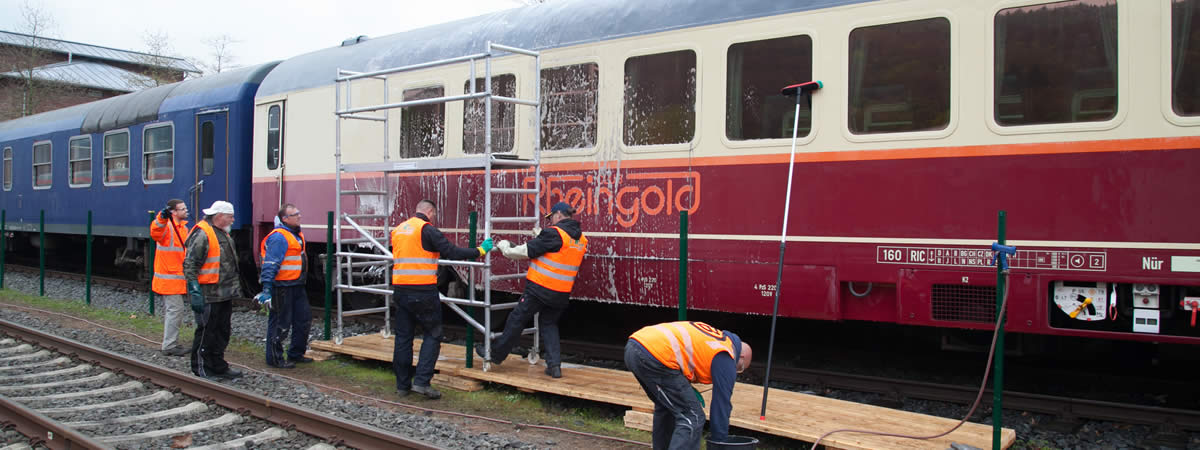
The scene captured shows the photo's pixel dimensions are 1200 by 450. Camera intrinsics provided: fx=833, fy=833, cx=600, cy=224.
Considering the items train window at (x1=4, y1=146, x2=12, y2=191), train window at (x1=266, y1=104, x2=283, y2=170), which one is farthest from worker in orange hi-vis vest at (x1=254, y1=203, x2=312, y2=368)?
train window at (x1=4, y1=146, x2=12, y2=191)

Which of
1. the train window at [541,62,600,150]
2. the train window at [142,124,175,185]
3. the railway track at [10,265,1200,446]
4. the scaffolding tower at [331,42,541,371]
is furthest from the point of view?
the train window at [142,124,175,185]

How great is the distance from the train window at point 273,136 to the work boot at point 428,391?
5364 mm

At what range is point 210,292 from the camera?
25.2 feet

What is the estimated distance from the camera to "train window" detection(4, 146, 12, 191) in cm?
1917

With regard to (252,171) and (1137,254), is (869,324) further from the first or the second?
(252,171)

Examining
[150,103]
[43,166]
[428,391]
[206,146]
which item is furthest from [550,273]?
[43,166]

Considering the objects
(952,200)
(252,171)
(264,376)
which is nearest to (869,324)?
(952,200)

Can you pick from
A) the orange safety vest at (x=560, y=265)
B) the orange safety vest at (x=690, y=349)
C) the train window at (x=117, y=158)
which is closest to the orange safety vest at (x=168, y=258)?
the orange safety vest at (x=560, y=265)

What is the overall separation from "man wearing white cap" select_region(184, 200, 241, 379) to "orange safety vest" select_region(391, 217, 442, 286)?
1843 mm

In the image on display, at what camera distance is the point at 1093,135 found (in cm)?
545

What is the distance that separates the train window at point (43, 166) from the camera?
17234 mm

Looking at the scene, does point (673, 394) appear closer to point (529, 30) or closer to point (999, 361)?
point (999, 361)

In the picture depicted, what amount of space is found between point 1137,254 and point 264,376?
719cm

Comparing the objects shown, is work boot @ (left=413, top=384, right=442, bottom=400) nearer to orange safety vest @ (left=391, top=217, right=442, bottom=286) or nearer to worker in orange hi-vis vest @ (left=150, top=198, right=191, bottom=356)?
orange safety vest @ (left=391, top=217, right=442, bottom=286)
